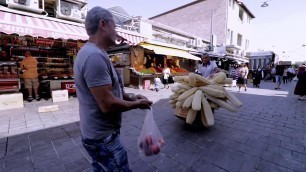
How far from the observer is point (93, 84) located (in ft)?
3.67

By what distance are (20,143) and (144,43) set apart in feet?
28.8

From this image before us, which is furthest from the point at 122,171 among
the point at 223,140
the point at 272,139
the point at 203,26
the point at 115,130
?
the point at 203,26

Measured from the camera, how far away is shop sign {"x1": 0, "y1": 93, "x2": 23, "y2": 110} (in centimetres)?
561

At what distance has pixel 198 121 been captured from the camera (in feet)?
12.7

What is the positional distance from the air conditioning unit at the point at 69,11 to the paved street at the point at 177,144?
4.78 metres

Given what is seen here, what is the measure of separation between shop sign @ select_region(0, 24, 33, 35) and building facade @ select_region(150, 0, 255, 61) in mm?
17274

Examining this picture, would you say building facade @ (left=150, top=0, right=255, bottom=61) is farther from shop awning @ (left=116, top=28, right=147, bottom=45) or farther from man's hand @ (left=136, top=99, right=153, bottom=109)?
man's hand @ (left=136, top=99, right=153, bottom=109)

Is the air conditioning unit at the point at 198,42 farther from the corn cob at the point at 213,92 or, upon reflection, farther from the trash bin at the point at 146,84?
the corn cob at the point at 213,92

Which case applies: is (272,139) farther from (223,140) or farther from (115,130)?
(115,130)

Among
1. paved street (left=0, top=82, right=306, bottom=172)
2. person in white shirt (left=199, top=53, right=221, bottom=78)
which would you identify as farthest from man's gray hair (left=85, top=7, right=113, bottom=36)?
person in white shirt (left=199, top=53, right=221, bottom=78)

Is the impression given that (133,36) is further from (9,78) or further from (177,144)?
(177,144)

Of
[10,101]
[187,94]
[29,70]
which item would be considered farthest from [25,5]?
[187,94]

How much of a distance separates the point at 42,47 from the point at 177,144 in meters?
8.44

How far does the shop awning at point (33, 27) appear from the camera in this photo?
5.40 metres
